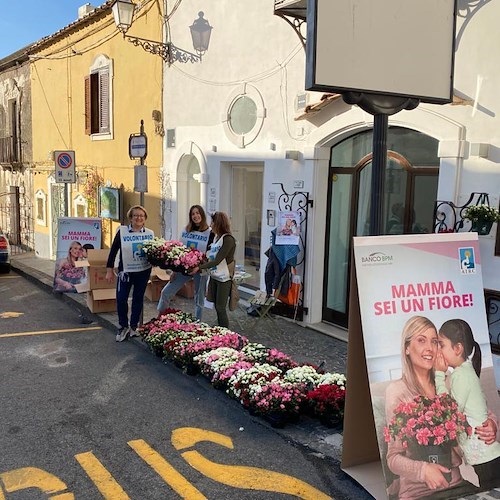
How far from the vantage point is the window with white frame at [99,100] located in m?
13.3

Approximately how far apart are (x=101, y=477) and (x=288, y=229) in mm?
4813

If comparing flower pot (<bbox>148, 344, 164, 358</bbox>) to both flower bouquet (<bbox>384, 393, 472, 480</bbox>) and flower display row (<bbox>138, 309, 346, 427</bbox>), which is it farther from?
flower bouquet (<bbox>384, 393, 472, 480</bbox>)

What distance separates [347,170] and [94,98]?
887cm

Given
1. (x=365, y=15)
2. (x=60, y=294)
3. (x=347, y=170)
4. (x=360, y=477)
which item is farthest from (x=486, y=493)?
(x=60, y=294)

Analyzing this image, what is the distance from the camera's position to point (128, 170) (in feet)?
41.4

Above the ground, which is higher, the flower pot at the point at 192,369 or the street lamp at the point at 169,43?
the street lamp at the point at 169,43

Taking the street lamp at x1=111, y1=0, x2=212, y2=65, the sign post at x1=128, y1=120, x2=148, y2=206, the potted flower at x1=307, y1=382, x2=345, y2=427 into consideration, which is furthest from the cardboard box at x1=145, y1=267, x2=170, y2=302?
the potted flower at x1=307, y1=382, x2=345, y2=427

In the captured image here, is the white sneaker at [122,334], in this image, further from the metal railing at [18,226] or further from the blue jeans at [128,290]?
the metal railing at [18,226]

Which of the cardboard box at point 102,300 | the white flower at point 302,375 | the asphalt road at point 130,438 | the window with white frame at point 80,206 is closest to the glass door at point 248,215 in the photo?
the cardboard box at point 102,300

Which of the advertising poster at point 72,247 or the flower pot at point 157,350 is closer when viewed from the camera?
the flower pot at point 157,350

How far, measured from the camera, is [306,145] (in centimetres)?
767

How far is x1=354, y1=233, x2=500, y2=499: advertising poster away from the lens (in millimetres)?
3168

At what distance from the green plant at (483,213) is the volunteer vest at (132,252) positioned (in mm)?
3959

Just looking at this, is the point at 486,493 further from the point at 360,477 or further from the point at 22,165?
the point at 22,165
